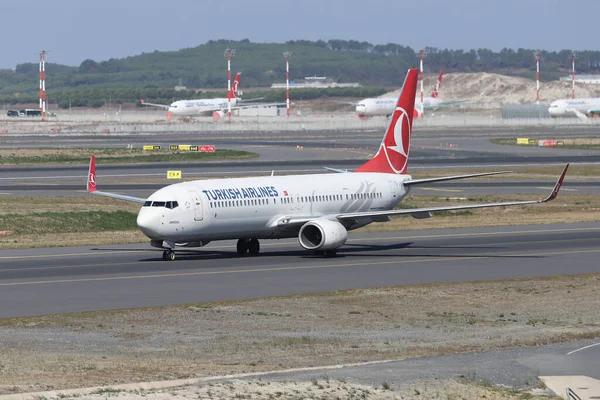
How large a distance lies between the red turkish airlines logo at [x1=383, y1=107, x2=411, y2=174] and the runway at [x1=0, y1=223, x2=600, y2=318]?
4162 millimetres

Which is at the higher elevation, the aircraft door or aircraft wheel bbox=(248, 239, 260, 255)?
the aircraft door

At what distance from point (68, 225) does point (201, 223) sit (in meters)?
18.2

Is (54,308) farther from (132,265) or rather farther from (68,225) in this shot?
(68,225)

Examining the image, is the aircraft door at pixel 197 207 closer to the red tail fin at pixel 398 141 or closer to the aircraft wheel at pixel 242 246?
the aircraft wheel at pixel 242 246

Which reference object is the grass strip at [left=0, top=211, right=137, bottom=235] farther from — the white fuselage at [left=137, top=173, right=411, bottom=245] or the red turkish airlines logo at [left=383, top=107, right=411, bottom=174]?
the red turkish airlines logo at [left=383, top=107, right=411, bottom=174]

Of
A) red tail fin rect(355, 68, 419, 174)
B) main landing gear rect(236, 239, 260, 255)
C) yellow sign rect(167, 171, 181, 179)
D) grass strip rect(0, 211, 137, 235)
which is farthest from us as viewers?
yellow sign rect(167, 171, 181, 179)

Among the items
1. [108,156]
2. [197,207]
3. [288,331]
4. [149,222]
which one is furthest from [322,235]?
[108,156]

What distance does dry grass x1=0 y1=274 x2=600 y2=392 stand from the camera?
96.1 ft

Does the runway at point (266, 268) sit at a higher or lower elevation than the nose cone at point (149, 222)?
lower

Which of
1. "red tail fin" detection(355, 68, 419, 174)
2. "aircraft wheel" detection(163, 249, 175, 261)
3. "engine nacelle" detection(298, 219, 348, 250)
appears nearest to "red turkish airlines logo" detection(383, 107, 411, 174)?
"red tail fin" detection(355, 68, 419, 174)

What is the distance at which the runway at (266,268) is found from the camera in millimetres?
43094

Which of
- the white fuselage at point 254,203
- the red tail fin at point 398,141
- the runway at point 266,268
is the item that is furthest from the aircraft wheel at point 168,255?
the red tail fin at point 398,141

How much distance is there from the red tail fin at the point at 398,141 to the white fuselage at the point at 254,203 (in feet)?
3.24

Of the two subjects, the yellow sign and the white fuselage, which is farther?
the yellow sign
